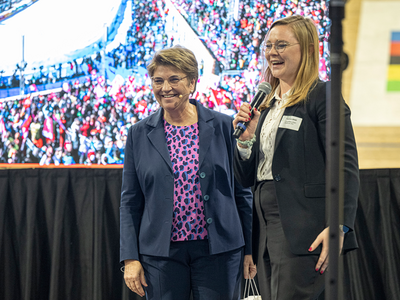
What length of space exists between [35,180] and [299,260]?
2.03m

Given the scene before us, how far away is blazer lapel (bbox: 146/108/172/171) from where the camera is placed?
67.3 inches

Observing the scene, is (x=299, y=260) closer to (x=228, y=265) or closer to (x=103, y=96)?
(x=228, y=265)

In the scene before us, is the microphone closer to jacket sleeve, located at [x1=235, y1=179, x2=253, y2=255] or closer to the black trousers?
the black trousers

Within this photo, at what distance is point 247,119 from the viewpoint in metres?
1.41

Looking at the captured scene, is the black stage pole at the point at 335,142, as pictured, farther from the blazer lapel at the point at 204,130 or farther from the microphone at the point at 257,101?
the blazer lapel at the point at 204,130

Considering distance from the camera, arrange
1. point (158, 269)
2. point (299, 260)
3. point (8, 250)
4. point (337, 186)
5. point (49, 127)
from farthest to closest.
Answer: point (49, 127) < point (8, 250) < point (158, 269) < point (299, 260) < point (337, 186)

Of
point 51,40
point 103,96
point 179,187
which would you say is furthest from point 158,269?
point 51,40

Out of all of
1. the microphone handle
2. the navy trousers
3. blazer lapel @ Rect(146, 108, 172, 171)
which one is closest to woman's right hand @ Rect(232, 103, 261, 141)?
the microphone handle

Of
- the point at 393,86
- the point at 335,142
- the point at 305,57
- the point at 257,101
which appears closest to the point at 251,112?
the point at 257,101

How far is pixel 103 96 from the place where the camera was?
113 inches

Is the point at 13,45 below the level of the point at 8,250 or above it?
above

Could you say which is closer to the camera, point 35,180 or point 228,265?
point 228,265

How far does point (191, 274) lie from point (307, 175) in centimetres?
70

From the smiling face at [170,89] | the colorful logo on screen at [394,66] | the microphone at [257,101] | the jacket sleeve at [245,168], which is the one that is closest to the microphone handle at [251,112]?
the microphone at [257,101]
